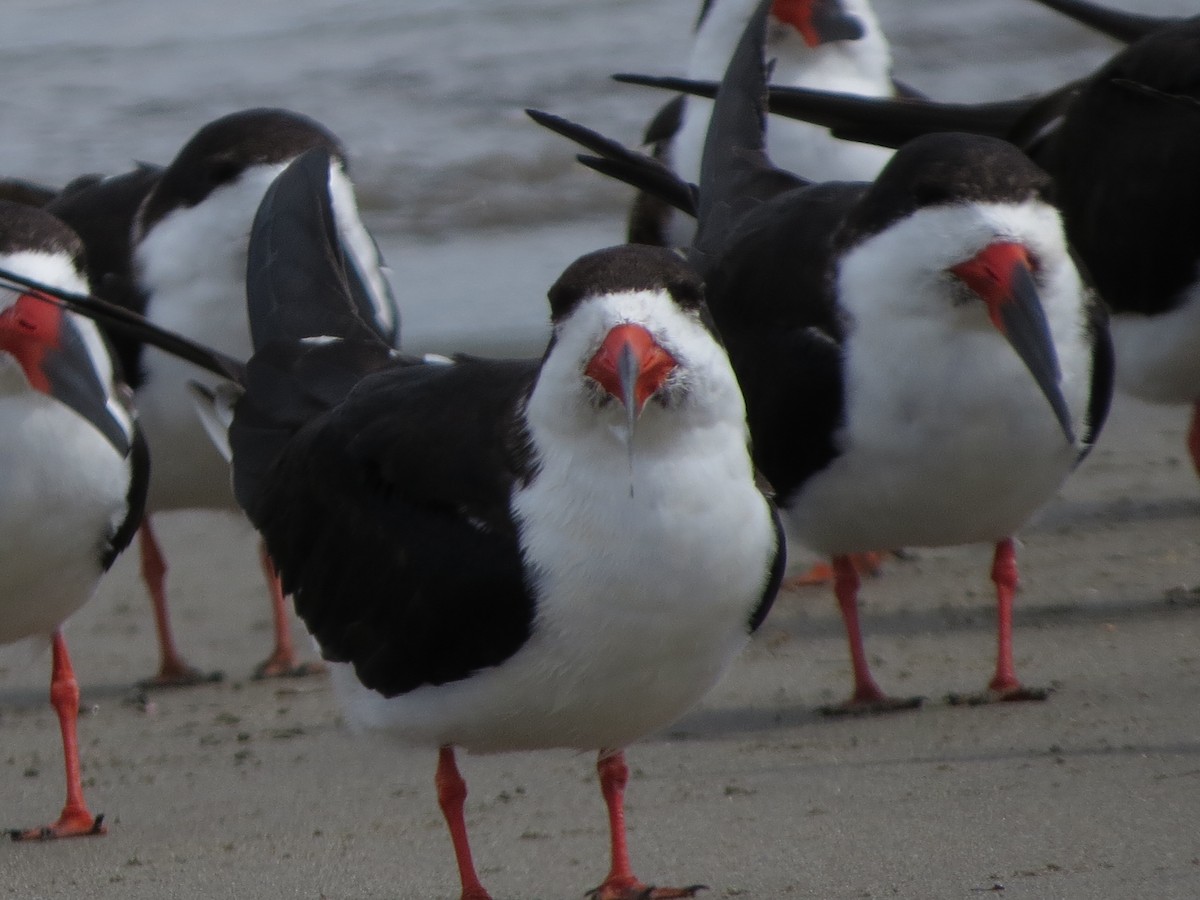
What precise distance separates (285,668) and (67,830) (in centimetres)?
132

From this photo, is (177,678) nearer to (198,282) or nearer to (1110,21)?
(198,282)

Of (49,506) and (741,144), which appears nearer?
(49,506)

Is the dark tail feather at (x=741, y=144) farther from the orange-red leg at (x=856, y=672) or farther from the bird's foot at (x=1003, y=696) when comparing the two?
the bird's foot at (x=1003, y=696)

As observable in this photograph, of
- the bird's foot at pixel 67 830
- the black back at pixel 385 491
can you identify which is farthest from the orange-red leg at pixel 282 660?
the black back at pixel 385 491

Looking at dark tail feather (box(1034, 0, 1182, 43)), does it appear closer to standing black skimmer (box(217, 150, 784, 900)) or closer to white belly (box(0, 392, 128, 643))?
standing black skimmer (box(217, 150, 784, 900))

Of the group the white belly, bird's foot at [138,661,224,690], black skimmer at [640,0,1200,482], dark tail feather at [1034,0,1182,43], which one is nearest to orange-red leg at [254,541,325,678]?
bird's foot at [138,661,224,690]

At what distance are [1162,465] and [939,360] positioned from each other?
8.38 ft

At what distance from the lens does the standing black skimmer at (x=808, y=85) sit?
6438 millimetres

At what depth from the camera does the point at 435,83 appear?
12039 millimetres

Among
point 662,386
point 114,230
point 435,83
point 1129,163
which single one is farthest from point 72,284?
point 435,83

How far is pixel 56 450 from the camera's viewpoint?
4.30 metres

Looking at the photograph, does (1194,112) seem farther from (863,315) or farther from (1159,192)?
(863,315)

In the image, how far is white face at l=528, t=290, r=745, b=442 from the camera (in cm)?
301

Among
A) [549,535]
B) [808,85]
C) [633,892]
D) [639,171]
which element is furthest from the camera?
[808,85]
